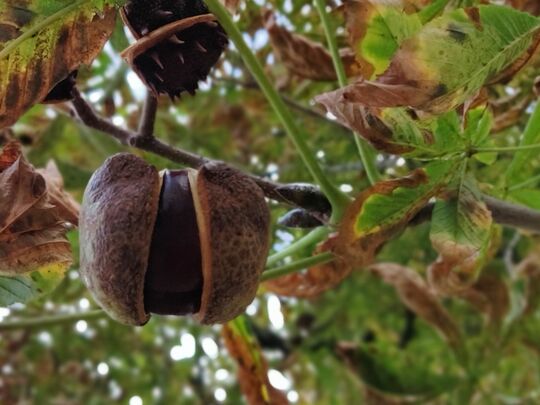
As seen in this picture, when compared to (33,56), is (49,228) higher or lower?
lower

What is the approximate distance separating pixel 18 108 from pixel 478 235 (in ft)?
1.16

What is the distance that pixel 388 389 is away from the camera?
1268 millimetres

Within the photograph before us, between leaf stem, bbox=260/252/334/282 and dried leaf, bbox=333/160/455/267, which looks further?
leaf stem, bbox=260/252/334/282

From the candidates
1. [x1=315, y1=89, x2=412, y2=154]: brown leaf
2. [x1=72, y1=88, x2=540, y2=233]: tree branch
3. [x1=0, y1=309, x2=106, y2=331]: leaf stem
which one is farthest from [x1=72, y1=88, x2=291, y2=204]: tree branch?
[x1=0, y1=309, x2=106, y2=331]: leaf stem

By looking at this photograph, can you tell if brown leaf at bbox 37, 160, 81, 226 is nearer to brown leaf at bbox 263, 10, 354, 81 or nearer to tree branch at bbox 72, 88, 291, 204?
tree branch at bbox 72, 88, 291, 204

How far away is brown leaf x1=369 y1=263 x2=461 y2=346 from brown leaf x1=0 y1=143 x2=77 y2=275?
1.85ft

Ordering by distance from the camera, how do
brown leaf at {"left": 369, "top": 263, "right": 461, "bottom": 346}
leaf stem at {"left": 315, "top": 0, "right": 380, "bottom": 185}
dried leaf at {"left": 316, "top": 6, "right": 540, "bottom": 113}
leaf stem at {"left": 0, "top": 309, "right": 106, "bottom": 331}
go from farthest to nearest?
brown leaf at {"left": 369, "top": 263, "right": 461, "bottom": 346} < leaf stem at {"left": 0, "top": 309, "right": 106, "bottom": 331} < leaf stem at {"left": 315, "top": 0, "right": 380, "bottom": 185} < dried leaf at {"left": 316, "top": 6, "right": 540, "bottom": 113}

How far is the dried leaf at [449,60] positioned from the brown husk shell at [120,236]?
0.16m

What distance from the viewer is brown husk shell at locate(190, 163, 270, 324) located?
59 cm

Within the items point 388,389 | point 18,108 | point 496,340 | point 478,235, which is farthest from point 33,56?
point 496,340

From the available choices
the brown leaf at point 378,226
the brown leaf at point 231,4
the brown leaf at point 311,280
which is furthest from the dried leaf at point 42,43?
the brown leaf at point 311,280

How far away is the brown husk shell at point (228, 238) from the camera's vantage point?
0.59 m

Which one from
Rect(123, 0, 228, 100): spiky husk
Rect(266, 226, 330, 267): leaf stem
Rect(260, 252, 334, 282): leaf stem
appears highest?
Rect(123, 0, 228, 100): spiky husk

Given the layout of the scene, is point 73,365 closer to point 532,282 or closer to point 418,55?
point 532,282
